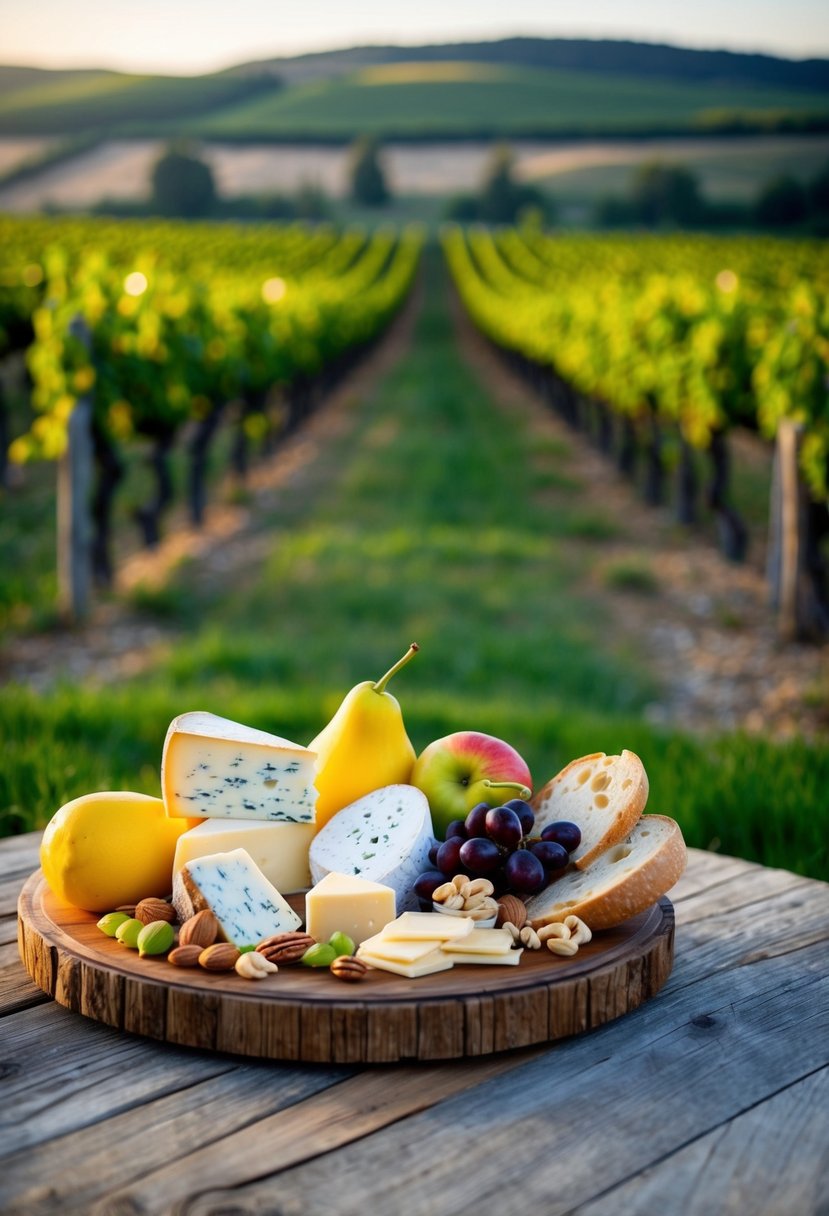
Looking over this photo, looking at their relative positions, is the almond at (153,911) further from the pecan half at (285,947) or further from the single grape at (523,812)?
the single grape at (523,812)

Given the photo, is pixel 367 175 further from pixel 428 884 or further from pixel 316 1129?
pixel 316 1129

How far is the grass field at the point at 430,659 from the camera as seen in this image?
342cm

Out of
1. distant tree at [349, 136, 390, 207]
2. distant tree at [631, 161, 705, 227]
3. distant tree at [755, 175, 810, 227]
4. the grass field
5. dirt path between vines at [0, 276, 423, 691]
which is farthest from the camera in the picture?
distant tree at [349, 136, 390, 207]

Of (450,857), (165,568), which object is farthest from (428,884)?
(165,568)

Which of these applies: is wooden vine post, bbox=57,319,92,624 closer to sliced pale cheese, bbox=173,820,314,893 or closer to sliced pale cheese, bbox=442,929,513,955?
sliced pale cheese, bbox=173,820,314,893

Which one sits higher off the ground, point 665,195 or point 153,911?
point 665,195

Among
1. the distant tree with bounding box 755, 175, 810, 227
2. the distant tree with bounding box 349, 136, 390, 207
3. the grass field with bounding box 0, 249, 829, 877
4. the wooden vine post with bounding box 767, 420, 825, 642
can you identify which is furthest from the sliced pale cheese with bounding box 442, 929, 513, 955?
the distant tree with bounding box 349, 136, 390, 207

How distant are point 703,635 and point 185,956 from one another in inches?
264

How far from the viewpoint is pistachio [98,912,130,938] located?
68.4 inches

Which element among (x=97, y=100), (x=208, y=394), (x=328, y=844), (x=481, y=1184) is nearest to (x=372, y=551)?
(x=208, y=394)

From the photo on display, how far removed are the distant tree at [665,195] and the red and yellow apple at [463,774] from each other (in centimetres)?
6897

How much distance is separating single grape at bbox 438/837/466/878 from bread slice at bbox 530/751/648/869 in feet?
0.68

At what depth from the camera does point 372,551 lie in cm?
942

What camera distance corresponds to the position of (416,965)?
1587 millimetres
